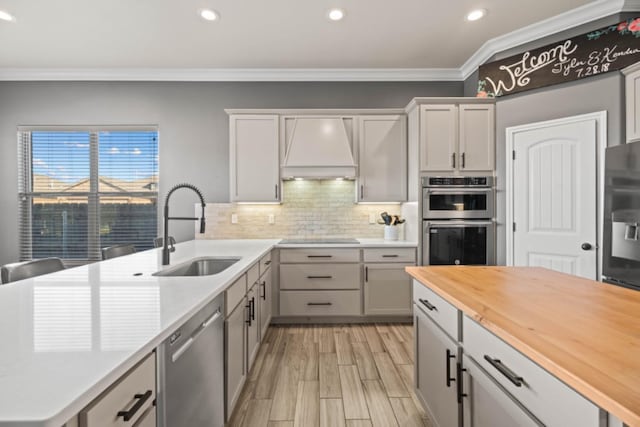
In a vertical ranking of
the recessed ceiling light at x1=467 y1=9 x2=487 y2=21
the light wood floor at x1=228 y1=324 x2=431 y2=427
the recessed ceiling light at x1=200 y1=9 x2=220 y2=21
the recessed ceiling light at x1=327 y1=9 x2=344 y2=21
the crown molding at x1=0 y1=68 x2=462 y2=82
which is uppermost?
the recessed ceiling light at x1=467 y1=9 x2=487 y2=21

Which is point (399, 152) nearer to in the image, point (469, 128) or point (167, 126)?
point (469, 128)

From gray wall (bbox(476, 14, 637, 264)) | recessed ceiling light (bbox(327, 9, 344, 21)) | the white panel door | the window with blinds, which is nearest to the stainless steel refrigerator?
the white panel door

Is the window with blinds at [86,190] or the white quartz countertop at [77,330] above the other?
the window with blinds at [86,190]

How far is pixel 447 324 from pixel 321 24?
2810 mm

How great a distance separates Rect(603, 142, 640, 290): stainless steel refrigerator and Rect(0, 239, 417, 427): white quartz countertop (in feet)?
9.01

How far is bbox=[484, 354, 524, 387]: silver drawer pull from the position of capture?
902 millimetres

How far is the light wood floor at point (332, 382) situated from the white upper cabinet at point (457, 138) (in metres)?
1.85

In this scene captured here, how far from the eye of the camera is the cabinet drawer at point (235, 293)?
1.68 meters

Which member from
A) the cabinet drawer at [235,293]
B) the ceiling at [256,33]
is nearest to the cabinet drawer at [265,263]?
the cabinet drawer at [235,293]

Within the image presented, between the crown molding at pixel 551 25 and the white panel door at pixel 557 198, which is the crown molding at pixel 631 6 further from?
the white panel door at pixel 557 198

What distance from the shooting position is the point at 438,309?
151 centimetres

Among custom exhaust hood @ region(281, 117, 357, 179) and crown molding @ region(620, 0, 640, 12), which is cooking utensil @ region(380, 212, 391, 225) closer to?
custom exhaust hood @ region(281, 117, 357, 179)

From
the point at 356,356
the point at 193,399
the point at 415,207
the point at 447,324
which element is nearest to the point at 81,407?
the point at 193,399

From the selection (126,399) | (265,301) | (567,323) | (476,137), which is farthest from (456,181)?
(126,399)
